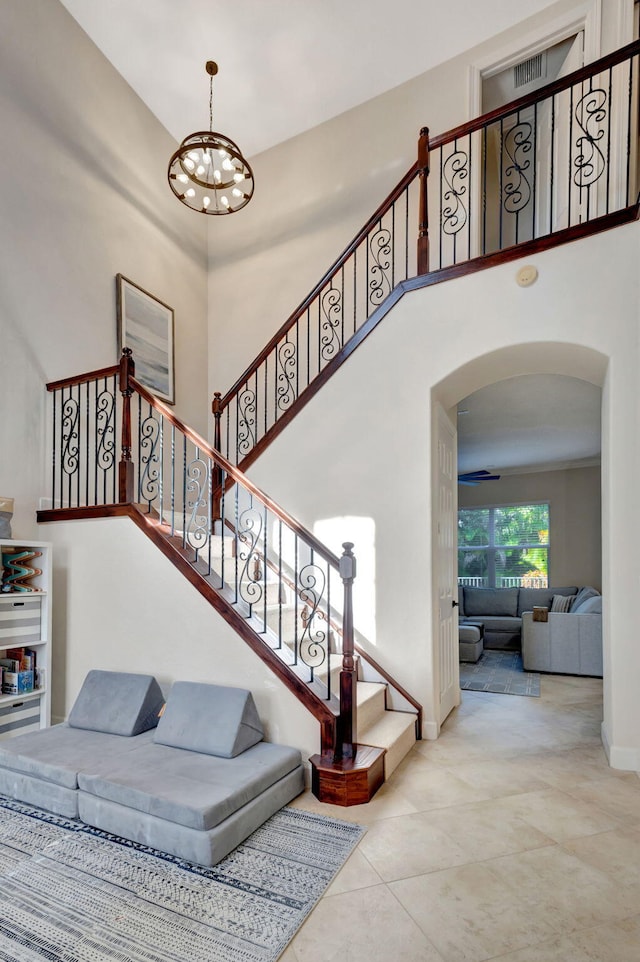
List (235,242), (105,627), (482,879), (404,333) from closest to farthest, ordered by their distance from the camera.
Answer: (482,879), (105,627), (404,333), (235,242)

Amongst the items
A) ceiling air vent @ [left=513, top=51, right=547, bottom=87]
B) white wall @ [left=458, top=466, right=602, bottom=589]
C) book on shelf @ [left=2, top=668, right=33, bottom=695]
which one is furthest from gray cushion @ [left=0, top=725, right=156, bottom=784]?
white wall @ [left=458, top=466, right=602, bottom=589]

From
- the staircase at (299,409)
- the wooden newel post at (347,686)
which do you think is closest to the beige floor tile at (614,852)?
the staircase at (299,409)

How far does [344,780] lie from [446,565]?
2.08 meters

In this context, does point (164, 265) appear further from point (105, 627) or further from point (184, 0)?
point (105, 627)

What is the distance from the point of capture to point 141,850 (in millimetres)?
2494

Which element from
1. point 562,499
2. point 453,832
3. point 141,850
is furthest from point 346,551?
point 562,499

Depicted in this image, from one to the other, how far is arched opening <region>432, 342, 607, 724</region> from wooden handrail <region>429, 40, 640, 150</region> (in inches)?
66.7

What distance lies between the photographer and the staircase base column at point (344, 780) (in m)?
2.89

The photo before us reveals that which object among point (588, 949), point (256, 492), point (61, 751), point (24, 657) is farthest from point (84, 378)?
point (588, 949)

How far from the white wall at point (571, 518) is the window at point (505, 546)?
0.17m

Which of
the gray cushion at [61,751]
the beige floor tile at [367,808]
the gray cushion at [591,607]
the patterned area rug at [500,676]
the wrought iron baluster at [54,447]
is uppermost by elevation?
the wrought iron baluster at [54,447]

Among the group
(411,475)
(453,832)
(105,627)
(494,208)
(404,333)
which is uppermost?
(494,208)

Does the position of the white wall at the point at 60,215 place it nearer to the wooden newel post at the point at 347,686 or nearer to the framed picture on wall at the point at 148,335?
the framed picture on wall at the point at 148,335

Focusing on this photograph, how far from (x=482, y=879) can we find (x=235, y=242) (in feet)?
21.9
